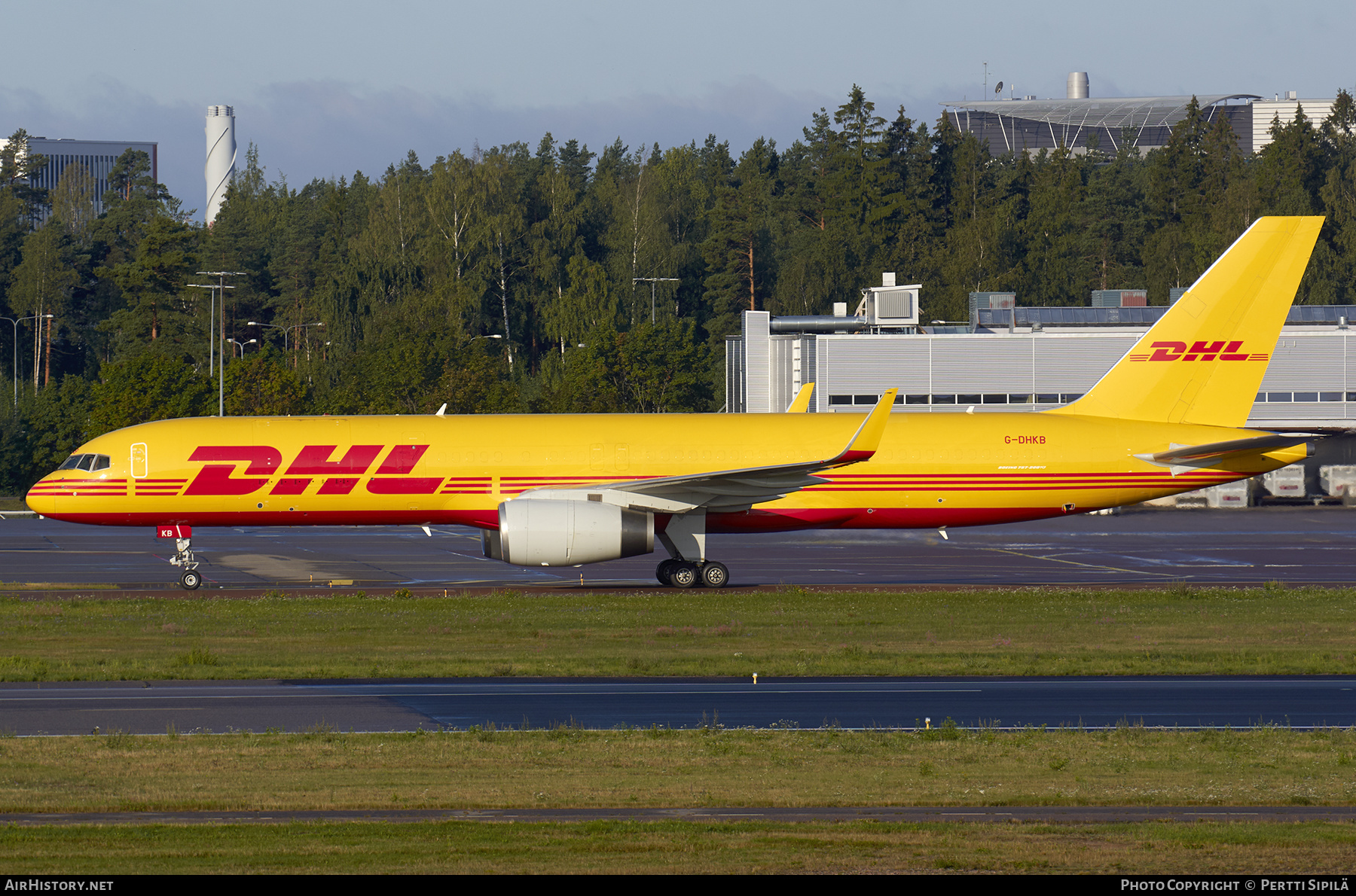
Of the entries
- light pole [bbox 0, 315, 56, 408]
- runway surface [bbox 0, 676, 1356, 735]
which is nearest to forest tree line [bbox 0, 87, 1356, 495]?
light pole [bbox 0, 315, 56, 408]

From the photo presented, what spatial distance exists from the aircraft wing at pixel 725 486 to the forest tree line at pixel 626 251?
177ft

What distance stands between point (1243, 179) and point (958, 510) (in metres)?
102

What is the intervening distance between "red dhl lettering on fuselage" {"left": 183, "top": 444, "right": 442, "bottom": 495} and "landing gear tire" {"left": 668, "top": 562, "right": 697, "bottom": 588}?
578 centimetres

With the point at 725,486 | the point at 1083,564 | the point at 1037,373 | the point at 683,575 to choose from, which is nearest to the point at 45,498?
the point at 683,575

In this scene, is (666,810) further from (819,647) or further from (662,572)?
(662,572)

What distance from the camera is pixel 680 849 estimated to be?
37.4 feet

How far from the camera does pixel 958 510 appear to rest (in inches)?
1395

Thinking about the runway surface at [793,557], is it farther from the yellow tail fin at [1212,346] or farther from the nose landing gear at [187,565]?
the yellow tail fin at [1212,346]

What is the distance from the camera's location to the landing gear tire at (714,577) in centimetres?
3397

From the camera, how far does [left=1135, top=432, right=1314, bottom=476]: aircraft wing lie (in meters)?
34.2

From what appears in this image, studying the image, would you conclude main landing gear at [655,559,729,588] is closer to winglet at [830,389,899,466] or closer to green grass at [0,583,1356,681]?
green grass at [0,583,1356,681]

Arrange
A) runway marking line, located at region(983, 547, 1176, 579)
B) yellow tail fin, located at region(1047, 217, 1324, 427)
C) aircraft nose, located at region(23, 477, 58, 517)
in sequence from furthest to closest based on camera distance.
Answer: runway marking line, located at region(983, 547, 1176, 579), yellow tail fin, located at region(1047, 217, 1324, 427), aircraft nose, located at region(23, 477, 58, 517)

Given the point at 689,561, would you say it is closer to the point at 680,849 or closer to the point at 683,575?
the point at 683,575

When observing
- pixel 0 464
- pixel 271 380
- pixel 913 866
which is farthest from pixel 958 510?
pixel 0 464
